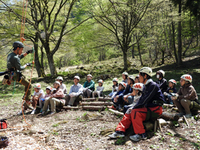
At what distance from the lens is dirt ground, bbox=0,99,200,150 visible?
11.8 ft

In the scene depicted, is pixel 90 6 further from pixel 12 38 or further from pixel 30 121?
pixel 30 121

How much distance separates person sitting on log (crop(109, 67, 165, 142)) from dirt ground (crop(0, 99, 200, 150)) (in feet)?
0.68

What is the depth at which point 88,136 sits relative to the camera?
14.2 ft

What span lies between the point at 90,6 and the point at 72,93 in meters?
10.2

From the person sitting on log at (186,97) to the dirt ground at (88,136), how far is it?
40 cm

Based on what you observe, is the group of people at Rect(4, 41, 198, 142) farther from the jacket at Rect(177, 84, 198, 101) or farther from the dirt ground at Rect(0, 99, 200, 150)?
the dirt ground at Rect(0, 99, 200, 150)

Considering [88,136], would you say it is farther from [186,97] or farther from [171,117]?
[186,97]

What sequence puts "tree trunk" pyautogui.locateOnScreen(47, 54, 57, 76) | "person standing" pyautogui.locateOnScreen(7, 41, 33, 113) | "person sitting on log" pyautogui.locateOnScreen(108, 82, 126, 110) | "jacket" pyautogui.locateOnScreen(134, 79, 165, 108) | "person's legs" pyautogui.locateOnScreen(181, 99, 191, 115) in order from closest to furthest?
"jacket" pyautogui.locateOnScreen(134, 79, 165, 108), "person standing" pyautogui.locateOnScreen(7, 41, 33, 113), "person's legs" pyautogui.locateOnScreen(181, 99, 191, 115), "person sitting on log" pyautogui.locateOnScreen(108, 82, 126, 110), "tree trunk" pyautogui.locateOnScreen(47, 54, 57, 76)

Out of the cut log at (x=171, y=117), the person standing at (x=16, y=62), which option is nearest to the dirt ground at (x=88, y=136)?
the cut log at (x=171, y=117)

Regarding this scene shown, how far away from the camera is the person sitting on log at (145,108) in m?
3.83

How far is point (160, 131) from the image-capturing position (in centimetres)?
406

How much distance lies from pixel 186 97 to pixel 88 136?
127 inches

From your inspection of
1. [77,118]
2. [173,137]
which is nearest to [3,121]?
[77,118]

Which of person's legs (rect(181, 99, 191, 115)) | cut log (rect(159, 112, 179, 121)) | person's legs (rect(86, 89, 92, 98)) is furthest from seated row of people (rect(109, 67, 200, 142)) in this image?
person's legs (rect(86, 89, 92, 98))
